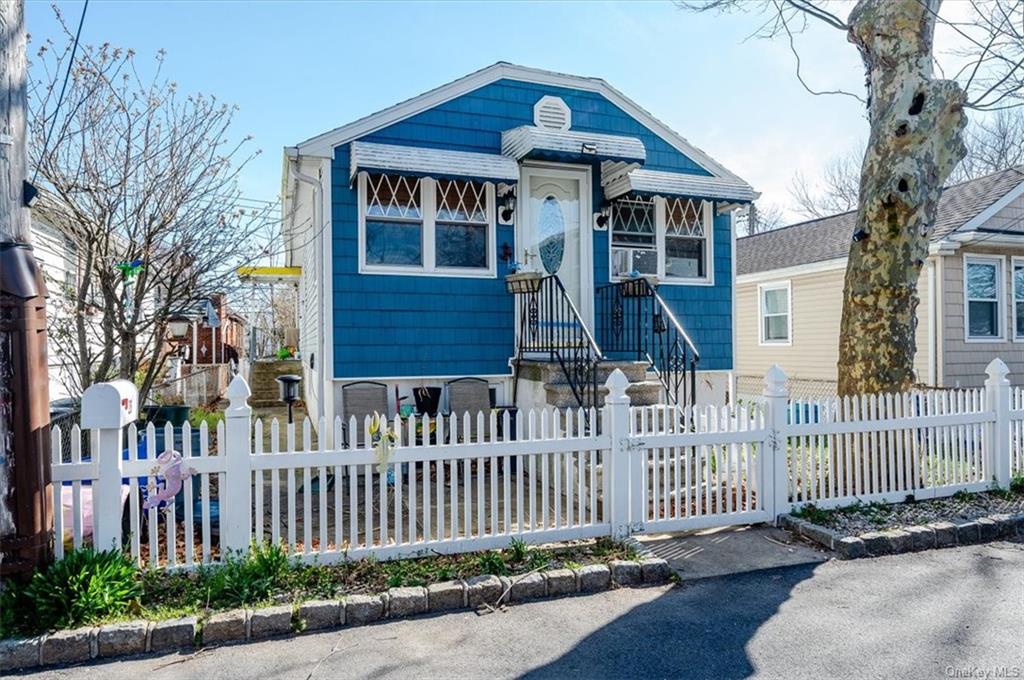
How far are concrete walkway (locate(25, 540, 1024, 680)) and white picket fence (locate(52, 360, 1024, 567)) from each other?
79cm

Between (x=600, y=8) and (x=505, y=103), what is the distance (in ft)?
5.59

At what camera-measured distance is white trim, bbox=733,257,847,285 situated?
12.7m

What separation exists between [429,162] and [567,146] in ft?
5.62

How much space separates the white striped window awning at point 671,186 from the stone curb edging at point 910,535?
4.60 meters

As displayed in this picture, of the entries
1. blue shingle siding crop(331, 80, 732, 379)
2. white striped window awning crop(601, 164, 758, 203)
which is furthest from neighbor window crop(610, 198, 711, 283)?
white striped window awning crop(601, 164, 758, 203)

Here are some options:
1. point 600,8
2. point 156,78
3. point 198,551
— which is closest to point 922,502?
point 198,551

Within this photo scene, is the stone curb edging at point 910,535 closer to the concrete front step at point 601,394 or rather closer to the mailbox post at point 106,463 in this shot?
the concrete front step at point 601,394

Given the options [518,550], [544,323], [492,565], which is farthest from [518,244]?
[492,565]

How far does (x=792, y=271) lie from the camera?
546 inches

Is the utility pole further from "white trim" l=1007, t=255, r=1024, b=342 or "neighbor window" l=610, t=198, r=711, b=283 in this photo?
"white trim" l=1007, t=255, r=1024, b=342

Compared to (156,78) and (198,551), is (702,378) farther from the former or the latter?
(156,78)

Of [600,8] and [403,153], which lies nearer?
[403,153]

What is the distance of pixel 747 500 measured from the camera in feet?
16.7

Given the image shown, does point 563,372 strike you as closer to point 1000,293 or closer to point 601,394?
point 601,394
